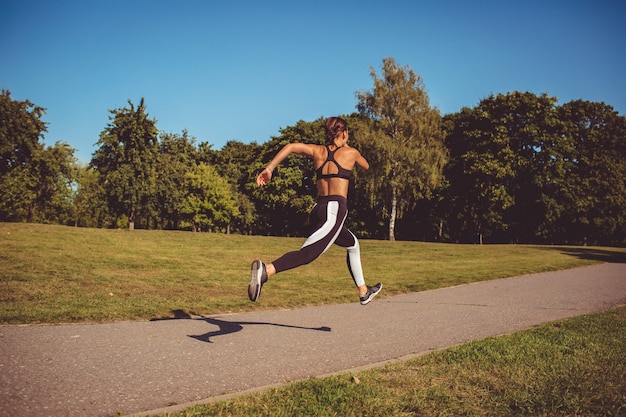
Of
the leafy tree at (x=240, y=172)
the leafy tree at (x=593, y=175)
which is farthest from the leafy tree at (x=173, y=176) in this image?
the leafy tree at (x=593, y=175)

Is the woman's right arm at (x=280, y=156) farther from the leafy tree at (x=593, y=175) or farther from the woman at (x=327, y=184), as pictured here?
the leafy tree at (x=593, y=175)

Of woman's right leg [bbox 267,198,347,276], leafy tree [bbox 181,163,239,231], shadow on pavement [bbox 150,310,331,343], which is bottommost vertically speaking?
shadow on pavement [bbox 150,310,331,343]

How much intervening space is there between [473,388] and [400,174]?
33487 mm

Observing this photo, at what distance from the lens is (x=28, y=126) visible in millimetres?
44562

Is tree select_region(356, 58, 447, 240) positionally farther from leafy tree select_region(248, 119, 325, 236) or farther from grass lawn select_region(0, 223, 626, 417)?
grass lawn select_region(0, 223, 626, 417)

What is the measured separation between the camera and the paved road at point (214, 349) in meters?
3.58

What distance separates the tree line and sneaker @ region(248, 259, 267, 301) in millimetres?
31408

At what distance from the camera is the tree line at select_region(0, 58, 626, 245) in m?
36.2

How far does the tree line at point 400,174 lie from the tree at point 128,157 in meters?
0.10

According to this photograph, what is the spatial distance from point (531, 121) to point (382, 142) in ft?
62.8

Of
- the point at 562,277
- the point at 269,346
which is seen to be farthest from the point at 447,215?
the point at 269,346

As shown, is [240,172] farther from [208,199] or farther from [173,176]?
[173,176]

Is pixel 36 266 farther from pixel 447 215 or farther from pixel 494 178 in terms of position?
pixel 447 215

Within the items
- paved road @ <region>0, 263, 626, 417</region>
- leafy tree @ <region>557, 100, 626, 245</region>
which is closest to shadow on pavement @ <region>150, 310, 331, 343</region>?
paved road @ <region>0, 263, 626, 417</region>
